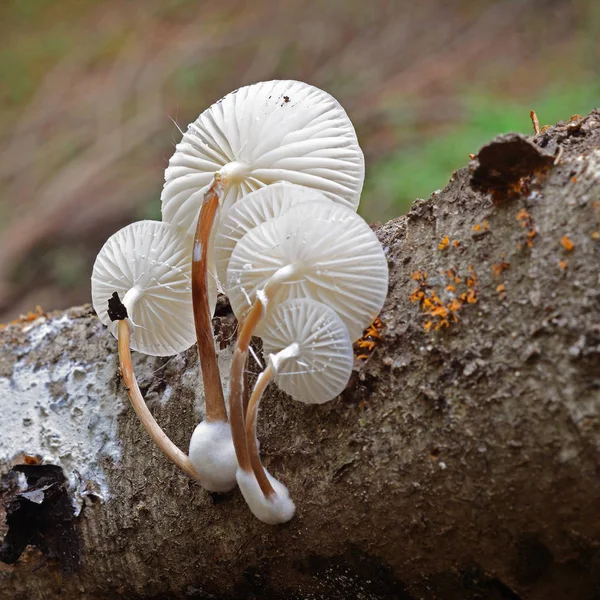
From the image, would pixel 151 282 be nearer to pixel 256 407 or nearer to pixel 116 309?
pixel 116 309

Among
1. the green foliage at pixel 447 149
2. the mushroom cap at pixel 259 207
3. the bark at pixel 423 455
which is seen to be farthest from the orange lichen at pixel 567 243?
the green foliage at pixel 447 149

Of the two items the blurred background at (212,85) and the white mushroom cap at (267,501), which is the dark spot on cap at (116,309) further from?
the blurred background at (212,85)

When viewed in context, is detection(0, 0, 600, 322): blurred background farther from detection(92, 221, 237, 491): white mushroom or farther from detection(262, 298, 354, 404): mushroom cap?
detection(262, 298, 354, 404): mushroom cap

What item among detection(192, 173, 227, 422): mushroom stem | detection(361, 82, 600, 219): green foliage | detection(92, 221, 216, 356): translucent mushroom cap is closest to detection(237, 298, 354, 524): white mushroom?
detection(192, 173, 227, 422): mushroom stem

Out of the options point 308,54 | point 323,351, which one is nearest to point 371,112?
point 308,54

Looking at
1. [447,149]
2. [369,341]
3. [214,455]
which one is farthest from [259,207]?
[447,149]

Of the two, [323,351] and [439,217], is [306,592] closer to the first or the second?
[323,351]
